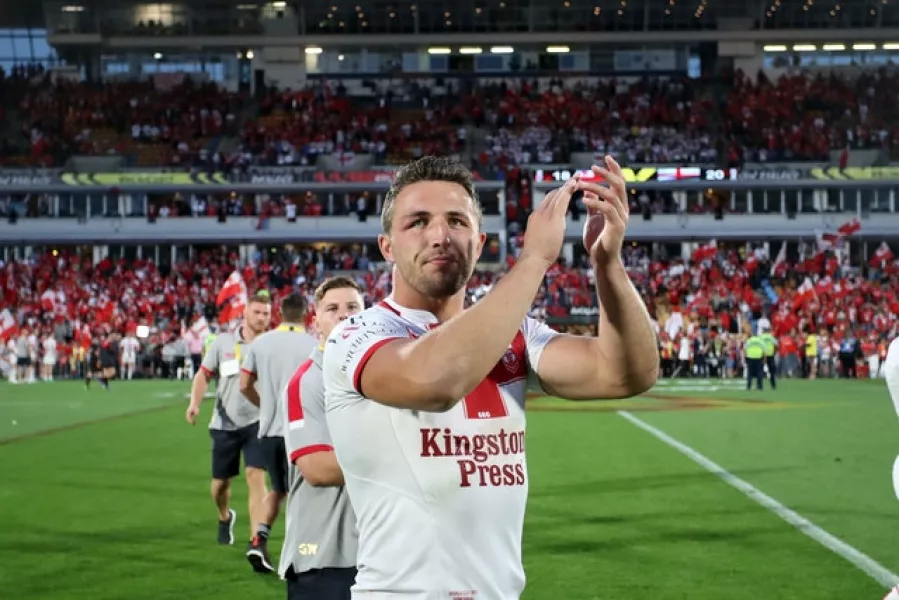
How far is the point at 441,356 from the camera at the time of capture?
10.5 ft

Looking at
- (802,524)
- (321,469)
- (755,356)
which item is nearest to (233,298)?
(802,524)

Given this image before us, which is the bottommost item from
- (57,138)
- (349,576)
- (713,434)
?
(713,434)

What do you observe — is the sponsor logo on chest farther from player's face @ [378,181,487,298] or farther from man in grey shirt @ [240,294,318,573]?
man in grey shirt @ [240,294,318,573]

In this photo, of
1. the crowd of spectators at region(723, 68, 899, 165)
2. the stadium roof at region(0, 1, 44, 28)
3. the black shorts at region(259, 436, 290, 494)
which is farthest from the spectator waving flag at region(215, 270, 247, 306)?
the stadium roof at region(0, 1, 44, 28)

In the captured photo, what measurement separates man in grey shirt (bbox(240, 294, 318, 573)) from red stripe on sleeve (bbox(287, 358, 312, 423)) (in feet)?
11.6

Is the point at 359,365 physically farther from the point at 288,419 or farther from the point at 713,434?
the point at 713,434

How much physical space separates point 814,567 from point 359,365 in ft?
27.3

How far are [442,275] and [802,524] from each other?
34.4 feet

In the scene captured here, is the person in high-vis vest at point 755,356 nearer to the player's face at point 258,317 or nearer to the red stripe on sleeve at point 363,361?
the player's face at point 258,317

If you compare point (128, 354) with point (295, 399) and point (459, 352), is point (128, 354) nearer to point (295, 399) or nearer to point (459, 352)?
point (295, 399)

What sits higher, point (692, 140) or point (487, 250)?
point (692, 140)

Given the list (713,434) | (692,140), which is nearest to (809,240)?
Answer: (692,140)

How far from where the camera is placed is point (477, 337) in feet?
10.4

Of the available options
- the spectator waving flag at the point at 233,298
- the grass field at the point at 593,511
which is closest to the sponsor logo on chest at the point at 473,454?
the grass field at the point at 593,511
